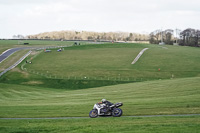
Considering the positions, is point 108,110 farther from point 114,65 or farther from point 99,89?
point 114,65

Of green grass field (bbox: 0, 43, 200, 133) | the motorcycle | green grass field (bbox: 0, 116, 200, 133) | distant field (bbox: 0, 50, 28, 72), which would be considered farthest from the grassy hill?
green grass field (bbox: 0, 116, 200, 133)

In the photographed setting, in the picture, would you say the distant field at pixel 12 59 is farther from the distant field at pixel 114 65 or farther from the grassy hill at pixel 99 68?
the distant field at pixel 114 65

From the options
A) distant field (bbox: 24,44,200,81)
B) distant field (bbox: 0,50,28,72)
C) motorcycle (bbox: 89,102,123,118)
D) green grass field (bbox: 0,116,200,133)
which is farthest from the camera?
distant field (bbox: 0,50,28,72)

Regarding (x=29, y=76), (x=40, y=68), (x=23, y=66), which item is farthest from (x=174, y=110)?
(x=23, y=66)

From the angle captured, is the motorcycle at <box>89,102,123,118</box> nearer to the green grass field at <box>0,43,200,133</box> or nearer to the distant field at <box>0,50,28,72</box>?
the green grass field at <box>0,43,200,133</box>

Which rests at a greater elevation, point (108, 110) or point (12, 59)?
point (108, 110)

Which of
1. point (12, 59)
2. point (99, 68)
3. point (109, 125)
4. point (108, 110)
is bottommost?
point (99, 68)

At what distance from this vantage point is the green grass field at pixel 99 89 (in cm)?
2402

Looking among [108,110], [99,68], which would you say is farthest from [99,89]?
[99,68]

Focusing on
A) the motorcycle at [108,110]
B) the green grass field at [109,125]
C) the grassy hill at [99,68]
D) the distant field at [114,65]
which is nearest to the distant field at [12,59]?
the grassy hill at [99,68]

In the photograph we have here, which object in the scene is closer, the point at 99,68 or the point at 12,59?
the point at 99,68

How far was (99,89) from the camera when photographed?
182ft

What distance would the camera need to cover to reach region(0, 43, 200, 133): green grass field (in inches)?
945

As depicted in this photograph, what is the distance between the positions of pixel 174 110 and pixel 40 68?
67.9 m
